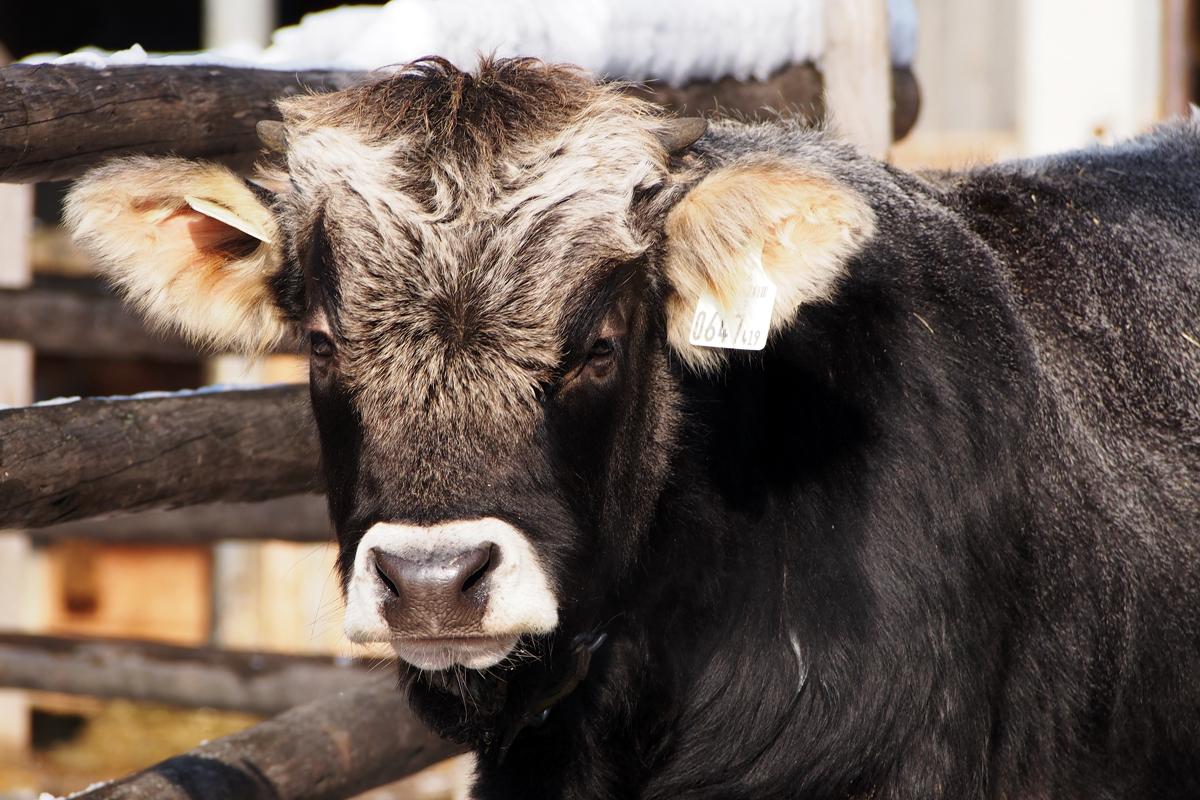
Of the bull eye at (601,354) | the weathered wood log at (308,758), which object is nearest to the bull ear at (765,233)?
the bull eye at (601,354)

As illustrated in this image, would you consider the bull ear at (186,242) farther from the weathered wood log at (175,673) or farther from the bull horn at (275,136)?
the weathered wood log at (175,673)

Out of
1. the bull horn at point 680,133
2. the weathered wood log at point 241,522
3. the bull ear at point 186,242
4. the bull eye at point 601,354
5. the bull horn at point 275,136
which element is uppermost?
the bull horn at point 275,136

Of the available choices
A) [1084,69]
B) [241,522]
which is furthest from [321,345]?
[1084,69]

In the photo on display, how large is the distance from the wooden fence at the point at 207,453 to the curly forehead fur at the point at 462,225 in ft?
1.54

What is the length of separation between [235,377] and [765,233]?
5.03 m

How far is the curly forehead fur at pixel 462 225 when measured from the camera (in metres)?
2.48

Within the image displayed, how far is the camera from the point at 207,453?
340cm

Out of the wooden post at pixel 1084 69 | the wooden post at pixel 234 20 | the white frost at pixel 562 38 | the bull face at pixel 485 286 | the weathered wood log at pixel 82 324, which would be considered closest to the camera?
the bull face at pixel 485 286

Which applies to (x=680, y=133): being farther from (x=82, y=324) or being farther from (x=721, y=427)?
(x=82, y=324)

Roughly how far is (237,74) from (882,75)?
8.20 ft

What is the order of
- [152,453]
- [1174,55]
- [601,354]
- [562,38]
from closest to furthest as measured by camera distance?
[601,354], [152,453], [562,38], [1174,55]

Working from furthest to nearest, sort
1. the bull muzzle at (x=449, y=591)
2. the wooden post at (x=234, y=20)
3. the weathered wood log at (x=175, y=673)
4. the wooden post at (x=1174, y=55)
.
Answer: the wooden post at (x=1174, y=55) → the wooden post at (x=234, y=20) → the weathered wood log at (x=175, y=673) → the bull muzzle at (x=449, y=591)

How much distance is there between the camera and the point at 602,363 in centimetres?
265

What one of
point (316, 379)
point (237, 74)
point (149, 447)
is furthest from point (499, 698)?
point (237, 74)
